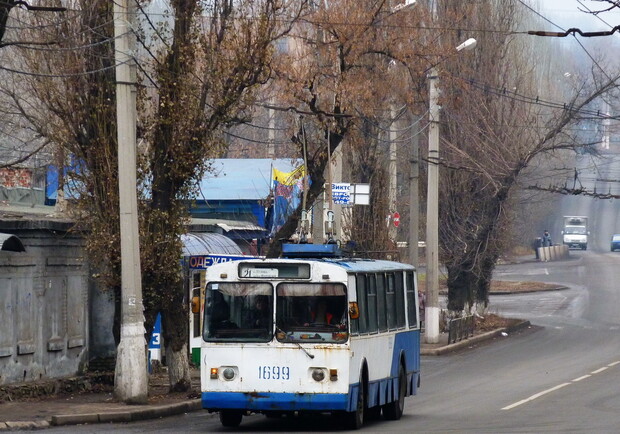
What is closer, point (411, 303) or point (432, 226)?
point (411, 303)

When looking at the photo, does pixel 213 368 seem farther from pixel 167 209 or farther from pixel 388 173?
pixel 388 173

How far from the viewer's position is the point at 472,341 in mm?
36688

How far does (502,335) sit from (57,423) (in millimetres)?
25225

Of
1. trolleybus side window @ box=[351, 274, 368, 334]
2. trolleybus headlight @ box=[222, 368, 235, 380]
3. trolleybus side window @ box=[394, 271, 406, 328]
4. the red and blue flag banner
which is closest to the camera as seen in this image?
trolleybus headlight @ box=[222, 368, 235, 380]

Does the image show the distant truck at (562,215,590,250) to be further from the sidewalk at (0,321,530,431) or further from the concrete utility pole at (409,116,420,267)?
the sidewalk at (0,321,530,431)

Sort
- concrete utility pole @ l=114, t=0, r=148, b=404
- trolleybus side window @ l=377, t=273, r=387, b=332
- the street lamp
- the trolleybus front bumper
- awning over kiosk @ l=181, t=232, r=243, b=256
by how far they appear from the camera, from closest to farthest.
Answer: the trolleybus front bumper → trolleybus side window @ l=377, t=273, r=387, b=332 → concrete utility pole @ l=114, t=0, r=148, b=404 → awning over kiosk @ l=181, t=232, r=243, b=256 → the street lamp

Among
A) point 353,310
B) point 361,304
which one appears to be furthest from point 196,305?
point 361,304

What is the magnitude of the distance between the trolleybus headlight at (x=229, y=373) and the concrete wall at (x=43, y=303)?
192 inches

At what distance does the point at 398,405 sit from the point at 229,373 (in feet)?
13.1

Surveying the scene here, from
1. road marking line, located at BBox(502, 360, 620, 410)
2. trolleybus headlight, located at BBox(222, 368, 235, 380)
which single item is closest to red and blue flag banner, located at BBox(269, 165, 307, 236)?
road marking line, located at BBox(502, 360, 620, 410)

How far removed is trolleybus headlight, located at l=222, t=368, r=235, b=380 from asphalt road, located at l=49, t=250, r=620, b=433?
0.88 meters

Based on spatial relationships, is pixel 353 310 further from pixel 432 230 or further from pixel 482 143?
pixel 482 143

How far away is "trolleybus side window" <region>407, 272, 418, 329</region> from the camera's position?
778 inches

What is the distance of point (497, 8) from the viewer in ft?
135
